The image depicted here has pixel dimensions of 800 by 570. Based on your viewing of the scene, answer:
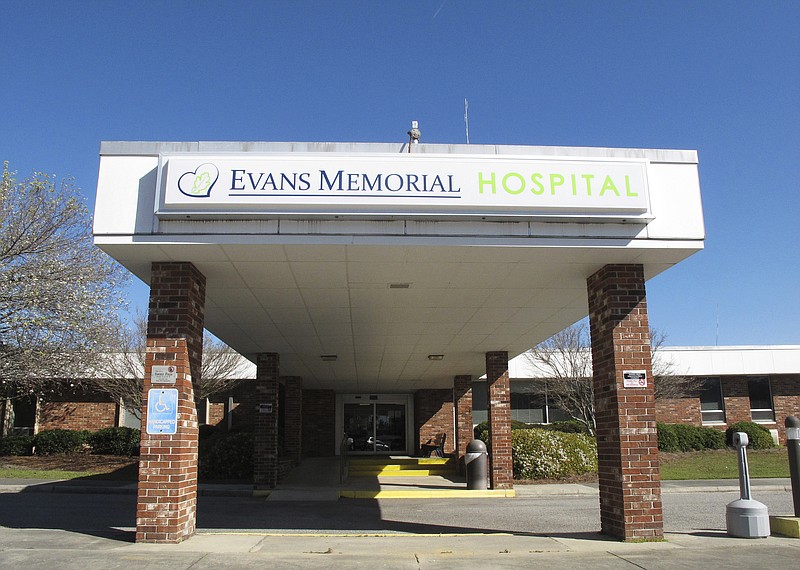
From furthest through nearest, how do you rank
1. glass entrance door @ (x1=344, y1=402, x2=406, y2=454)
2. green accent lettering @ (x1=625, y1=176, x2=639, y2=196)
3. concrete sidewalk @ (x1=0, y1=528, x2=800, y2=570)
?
glass entrance door @ (x1=344, y1=402, x2=406, y2=454) → green accent lettering @ (x1=625, y1=176, x2=639, y2=196) → concrete sidewalk @ (x1=0, y1=528, x2=800, y2=570)

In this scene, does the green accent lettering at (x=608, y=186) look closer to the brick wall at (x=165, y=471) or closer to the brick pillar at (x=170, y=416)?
the brick pillar at (x=170, y=416)

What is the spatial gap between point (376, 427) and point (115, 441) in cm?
1050

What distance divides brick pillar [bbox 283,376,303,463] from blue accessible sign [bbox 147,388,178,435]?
14.6 metres

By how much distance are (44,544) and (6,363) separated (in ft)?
43.5

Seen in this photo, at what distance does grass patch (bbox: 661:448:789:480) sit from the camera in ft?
68.2

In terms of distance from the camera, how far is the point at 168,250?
8.00 m

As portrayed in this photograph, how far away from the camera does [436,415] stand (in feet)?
92.6

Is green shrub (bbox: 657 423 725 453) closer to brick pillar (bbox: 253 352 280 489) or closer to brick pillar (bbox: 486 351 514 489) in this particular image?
brick pillar (bbox: 486 351 514 489)

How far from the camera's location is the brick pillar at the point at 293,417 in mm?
22344

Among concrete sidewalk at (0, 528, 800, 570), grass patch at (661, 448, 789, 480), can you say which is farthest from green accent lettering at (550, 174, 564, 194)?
grass patch at (661, 448, 789, 480)

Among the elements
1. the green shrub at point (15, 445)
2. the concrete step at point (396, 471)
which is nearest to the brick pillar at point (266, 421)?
the concrete step at point (396, 471)

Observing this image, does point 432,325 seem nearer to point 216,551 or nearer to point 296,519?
point 296,519

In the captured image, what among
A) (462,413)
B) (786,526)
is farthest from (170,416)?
(462,413)

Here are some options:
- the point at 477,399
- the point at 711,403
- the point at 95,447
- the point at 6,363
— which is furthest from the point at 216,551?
the point at 711,403
